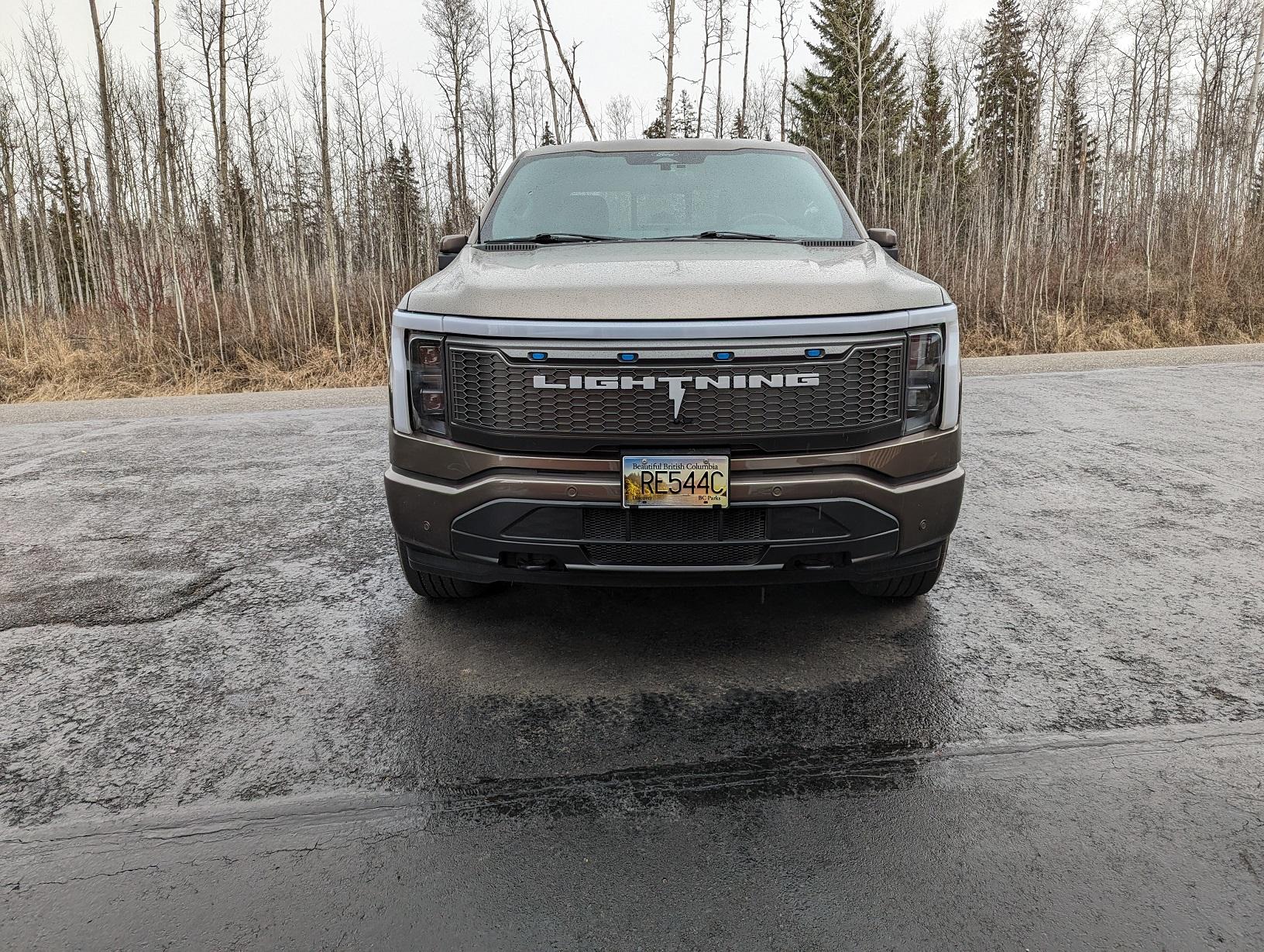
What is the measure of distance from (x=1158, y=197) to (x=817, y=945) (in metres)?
25.2

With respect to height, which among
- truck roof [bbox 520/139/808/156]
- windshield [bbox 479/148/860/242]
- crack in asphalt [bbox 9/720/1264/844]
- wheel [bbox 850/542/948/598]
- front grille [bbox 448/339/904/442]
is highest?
truck roof [bbox 520/139/808/156]

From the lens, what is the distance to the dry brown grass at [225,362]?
12.7m

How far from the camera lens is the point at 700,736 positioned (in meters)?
2.52

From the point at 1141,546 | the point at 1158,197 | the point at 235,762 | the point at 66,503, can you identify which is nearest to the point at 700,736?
the point at 235,762

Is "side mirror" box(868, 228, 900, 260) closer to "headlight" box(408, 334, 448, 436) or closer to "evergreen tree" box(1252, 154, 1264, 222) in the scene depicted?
"headlight" box(408, 334, 448, 436)

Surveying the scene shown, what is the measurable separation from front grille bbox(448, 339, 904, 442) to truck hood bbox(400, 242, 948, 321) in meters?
0.16

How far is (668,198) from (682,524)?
1.96 m

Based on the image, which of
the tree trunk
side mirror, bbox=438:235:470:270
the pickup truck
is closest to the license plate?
the pickup truck

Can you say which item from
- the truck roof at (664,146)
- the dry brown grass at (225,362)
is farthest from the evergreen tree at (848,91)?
the truck roof at (664,146)

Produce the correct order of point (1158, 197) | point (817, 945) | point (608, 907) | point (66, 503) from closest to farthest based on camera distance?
1. point (817, 945)
2. point (608, 907)
3. point (66, 503)
4. point (1158, 197)

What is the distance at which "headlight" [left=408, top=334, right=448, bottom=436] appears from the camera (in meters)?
2.82

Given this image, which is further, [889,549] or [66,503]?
[66,503]

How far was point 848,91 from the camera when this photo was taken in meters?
34.5

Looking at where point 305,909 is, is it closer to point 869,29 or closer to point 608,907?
point 608,907
